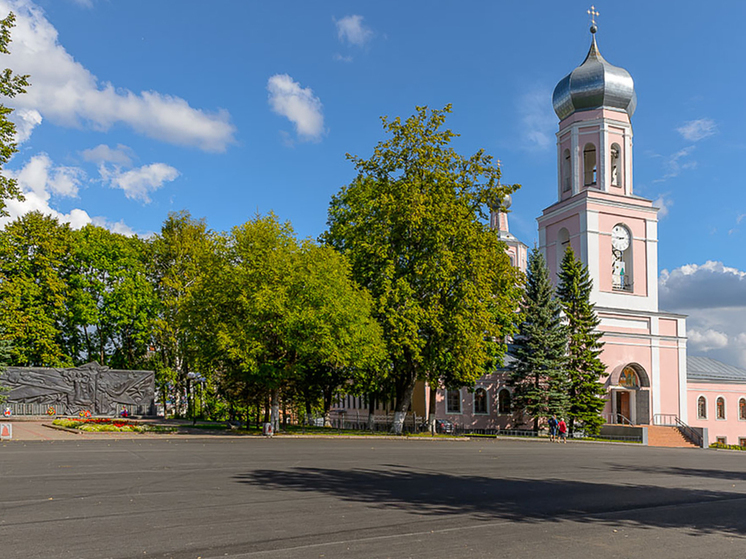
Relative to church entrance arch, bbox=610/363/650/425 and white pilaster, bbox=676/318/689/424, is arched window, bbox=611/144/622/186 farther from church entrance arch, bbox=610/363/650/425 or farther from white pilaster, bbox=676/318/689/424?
church entrance arch, bbox=610/363/650/425

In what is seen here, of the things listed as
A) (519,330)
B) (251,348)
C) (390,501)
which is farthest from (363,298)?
(390,501)

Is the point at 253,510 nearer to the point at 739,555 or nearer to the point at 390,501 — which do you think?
the point at 390,501

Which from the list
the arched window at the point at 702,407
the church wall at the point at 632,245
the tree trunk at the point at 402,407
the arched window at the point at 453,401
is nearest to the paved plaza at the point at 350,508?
the tree trunk at the point at 402,407

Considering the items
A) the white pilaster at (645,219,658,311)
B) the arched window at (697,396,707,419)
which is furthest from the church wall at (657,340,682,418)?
the arched window at (697,396,707,419)

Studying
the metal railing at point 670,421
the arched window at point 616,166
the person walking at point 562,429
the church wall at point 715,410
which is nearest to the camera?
the person walking at point 562,429

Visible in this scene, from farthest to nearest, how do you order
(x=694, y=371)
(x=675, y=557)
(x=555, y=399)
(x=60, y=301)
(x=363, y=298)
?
(x=694, y=371) → (x=60, y=301) → (x=555, y=399) → (x=363, y=298) → (x=675, y=557)

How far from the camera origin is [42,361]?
46.5m

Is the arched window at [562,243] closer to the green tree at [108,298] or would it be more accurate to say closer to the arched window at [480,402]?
the arched window at [480,402]

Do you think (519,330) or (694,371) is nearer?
(519,330)

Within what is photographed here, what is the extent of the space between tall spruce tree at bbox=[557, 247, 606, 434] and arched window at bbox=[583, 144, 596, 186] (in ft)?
24.4

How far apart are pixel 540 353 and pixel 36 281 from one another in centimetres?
3202

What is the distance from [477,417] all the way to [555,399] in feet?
22.8

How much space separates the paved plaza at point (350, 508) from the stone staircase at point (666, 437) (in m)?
24.4

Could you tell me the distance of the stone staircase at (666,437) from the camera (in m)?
41.4
